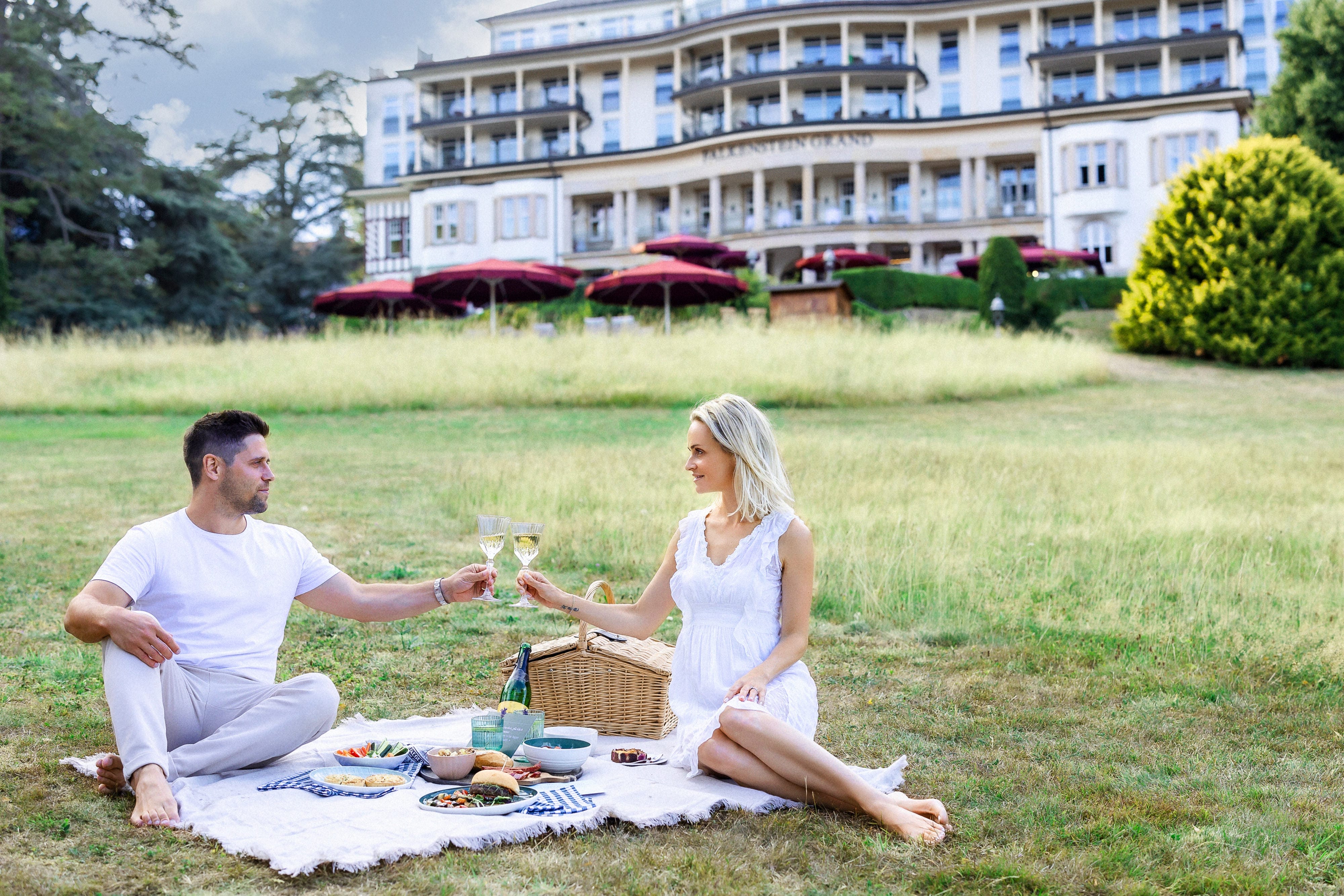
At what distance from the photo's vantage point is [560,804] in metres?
3.83

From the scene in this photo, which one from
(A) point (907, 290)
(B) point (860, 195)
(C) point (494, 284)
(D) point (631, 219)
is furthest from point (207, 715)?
(D) point (631, 219)

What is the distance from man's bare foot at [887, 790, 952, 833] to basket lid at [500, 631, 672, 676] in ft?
3.70

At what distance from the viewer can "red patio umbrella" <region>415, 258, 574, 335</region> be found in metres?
Result: 26.1

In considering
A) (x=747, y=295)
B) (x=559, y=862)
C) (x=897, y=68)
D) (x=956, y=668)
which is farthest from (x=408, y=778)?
(x=897, y=68)

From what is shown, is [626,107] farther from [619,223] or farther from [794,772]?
[794,772]

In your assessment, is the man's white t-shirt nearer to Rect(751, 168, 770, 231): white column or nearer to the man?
the man

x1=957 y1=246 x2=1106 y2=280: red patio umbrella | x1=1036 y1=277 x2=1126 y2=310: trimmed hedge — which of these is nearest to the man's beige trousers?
x1=957 y1=246 x2=1106 y2=280: red patio umbrella

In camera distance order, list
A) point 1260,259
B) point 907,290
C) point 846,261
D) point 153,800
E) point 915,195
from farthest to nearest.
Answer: point 915,195 → point 846,261 → point 907,290 → point 1260,259 → point 153,800

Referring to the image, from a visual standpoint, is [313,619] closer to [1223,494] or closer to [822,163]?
[1223,494]

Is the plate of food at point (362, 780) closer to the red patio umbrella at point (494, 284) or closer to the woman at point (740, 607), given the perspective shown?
the woman at point (740, 607)

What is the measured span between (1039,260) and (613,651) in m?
33.5

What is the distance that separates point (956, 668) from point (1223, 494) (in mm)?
5634

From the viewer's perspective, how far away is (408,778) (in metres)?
4.12

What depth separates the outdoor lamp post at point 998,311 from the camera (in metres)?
27.2
